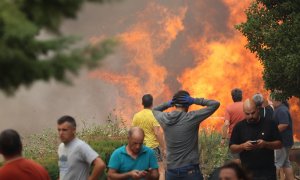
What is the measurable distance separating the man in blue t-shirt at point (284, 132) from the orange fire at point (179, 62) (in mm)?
13599

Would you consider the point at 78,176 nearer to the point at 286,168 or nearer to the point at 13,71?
the point at 13,71

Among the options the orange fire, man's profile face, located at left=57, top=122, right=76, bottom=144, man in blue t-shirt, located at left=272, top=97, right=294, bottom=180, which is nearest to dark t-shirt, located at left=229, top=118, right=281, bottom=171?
man's profile face, located at left=57, top=122, right=76, bottom=144

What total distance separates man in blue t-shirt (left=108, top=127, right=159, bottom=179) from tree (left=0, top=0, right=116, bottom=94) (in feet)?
11.1

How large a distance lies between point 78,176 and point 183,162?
1.60 meters

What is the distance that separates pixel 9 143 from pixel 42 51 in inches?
83.3

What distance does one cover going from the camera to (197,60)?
28891 millimetres

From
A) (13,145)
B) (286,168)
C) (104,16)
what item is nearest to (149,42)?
(104,16)

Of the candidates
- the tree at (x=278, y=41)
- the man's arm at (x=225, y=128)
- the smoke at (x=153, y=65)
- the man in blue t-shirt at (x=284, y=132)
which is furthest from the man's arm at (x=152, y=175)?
the smoke at (x=153, y=65)

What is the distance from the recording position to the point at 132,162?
25.7ft

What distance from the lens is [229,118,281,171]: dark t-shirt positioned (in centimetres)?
880

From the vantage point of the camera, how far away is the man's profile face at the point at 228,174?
6035mm

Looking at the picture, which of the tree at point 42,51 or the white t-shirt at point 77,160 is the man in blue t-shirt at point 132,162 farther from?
the tree at point 42,51

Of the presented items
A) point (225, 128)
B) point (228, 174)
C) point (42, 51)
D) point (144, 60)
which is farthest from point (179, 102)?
point (144, 60)

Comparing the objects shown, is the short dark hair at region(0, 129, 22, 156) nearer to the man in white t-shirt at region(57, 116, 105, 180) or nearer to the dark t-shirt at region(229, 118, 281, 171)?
the man in white t-shirt at region(57, 116, 105, 180)
